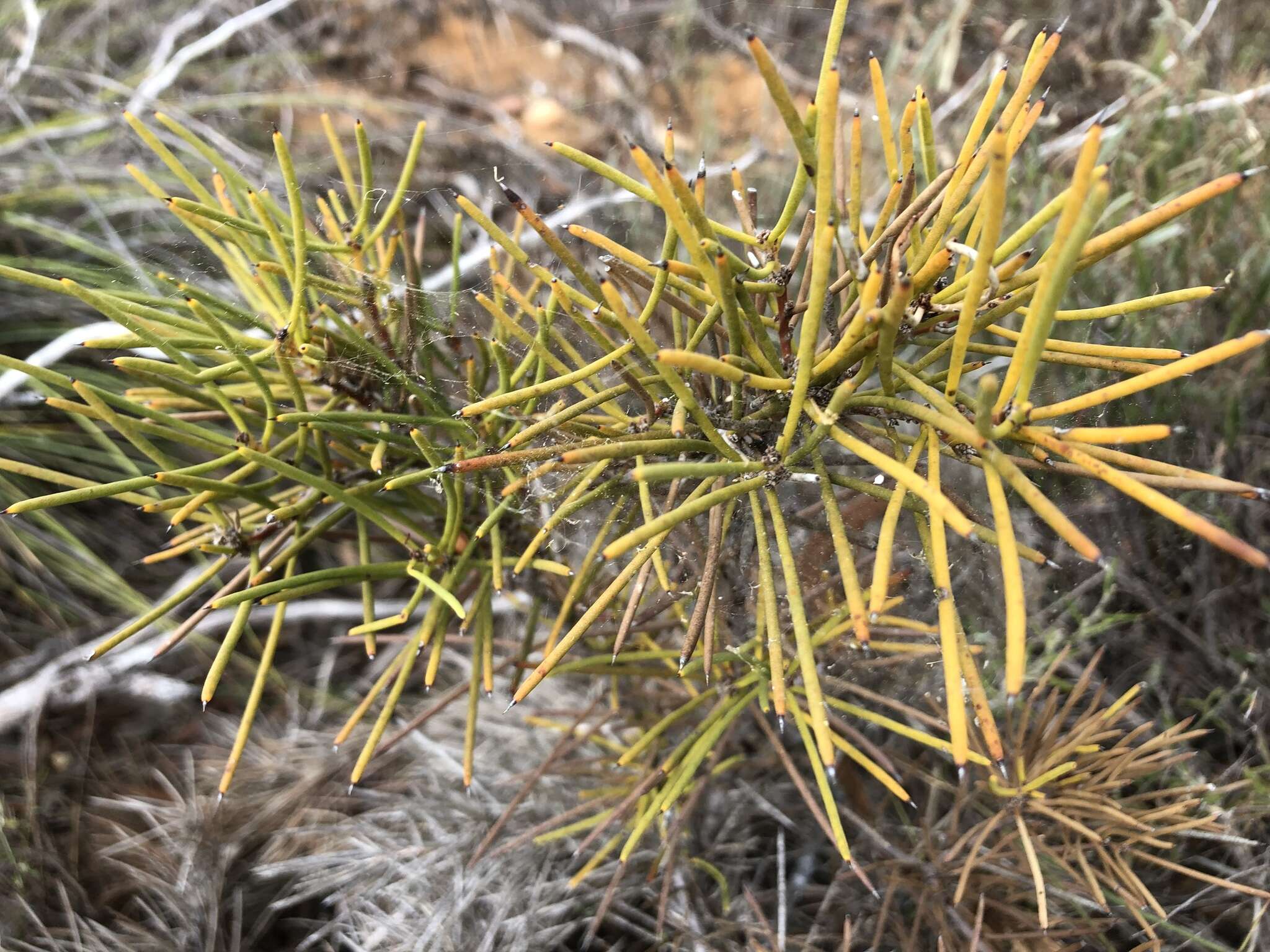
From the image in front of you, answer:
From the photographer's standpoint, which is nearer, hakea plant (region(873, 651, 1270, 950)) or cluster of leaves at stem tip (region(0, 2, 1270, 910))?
cluster of leaves at stem tip (region(0, 2, 1270, 910))

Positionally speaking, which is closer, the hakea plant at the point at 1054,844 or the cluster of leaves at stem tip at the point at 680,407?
the cluster of leaves at stem tip at the point at 680,407

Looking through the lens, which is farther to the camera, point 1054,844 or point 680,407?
point 1054,844

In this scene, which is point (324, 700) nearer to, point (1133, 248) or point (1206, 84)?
point (1133, 248)

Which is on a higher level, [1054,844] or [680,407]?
[680,407]

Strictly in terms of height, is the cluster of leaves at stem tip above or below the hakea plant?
above

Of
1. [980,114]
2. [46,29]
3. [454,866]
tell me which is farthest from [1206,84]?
[46,29]

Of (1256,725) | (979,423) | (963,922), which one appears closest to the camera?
(979,423)

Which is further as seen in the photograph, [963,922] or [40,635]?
[40,635]

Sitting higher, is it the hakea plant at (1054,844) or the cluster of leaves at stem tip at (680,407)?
the cluster of leaves at stem tip at (680,407)
